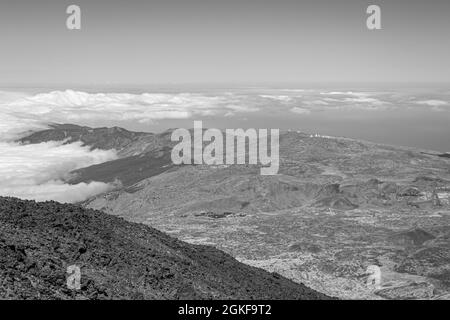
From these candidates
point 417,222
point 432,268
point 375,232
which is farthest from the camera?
point 417,222

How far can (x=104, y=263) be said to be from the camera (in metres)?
42.5

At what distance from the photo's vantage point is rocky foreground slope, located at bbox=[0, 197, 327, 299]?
36.1 m

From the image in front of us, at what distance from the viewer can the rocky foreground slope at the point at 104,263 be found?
36.1 meters

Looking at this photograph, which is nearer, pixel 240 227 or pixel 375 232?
pixel 375 232

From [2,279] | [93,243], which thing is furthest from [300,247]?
[2,279]

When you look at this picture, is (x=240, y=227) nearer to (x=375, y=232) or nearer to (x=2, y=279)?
(x=375, y=232)

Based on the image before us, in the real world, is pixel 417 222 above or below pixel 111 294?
below

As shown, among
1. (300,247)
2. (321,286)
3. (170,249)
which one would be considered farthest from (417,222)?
(170,249)

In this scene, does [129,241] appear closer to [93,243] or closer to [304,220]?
[93,243]

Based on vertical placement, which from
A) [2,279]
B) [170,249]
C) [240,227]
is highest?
[2,279]
